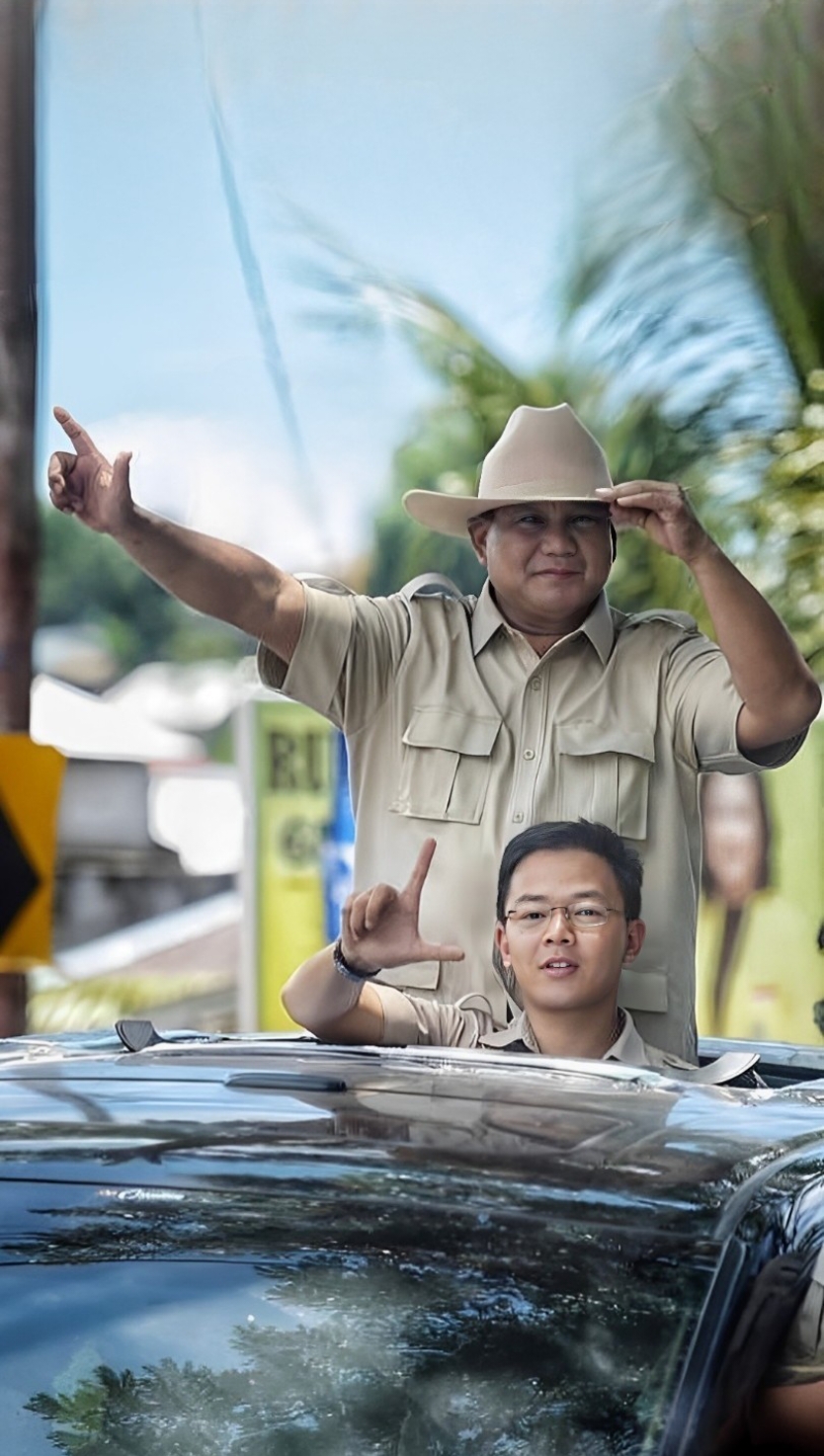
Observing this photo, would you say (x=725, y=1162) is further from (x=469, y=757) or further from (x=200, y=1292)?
(x=469, y=757)

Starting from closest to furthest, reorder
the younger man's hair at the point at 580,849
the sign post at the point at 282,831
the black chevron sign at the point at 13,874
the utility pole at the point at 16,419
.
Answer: the younger man's hair at the point at 580,849, the black chevron sign at the point at 13,874, the utility pole at the point at 16,419, the sign post at the point at 282,831

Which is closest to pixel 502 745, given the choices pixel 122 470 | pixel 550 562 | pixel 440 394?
pixel 550 562

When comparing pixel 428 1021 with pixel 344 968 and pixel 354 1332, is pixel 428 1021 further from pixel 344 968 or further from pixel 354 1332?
pixel 354 1332

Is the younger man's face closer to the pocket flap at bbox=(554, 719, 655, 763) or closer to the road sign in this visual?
the pocket flap at bbox=(554, 719, 655, 763)

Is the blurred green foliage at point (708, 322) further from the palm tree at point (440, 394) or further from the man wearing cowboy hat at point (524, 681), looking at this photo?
the man wearing cowboy hat at point (524, 681)

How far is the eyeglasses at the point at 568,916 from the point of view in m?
2.47

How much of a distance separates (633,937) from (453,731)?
415 mm

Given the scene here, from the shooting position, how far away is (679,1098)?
1.80m

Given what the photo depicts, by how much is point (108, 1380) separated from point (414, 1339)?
20 cm

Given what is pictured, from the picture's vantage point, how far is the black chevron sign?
4102mm

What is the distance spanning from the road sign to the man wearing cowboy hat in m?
1.36

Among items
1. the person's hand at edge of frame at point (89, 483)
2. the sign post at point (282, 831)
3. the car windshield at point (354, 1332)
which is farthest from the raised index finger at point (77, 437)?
the sign post at point (282, 831)

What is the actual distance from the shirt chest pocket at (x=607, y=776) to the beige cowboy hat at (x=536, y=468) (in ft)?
1.04

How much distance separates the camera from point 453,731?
2807mm
